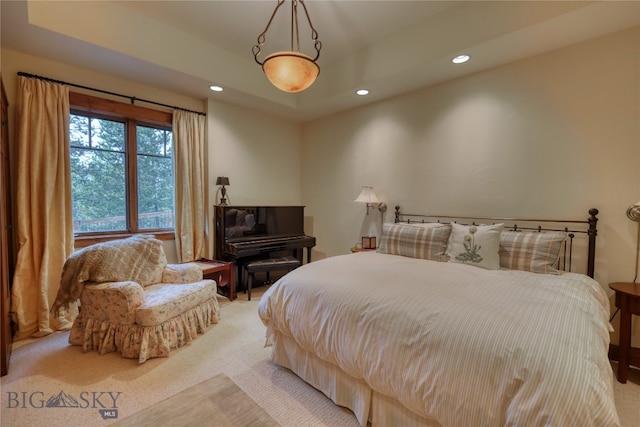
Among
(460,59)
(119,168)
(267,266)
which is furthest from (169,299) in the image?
(460,59)

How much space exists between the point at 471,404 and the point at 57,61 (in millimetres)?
4320

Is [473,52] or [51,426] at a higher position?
[473,52]

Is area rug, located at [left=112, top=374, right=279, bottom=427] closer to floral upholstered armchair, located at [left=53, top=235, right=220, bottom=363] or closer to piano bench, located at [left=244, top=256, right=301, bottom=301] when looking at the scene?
floral upholstered armchair, located at [left=53, top=235, right=220, bottom=363]

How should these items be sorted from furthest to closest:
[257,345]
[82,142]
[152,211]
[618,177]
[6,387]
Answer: [152,211]
[82,142]
[257,345]
[618,177]
[6,387]

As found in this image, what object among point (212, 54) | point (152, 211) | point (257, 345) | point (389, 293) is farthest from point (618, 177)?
point (152, 211)

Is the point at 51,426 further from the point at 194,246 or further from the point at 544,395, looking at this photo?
the point at 544,395

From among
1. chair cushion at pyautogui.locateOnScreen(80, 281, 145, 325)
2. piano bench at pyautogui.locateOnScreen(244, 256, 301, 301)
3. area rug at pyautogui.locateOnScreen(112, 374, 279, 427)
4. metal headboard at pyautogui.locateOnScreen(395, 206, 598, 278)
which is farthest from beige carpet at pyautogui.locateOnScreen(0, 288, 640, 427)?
piano bench at pyautogui.locateOnScreen(244, 256, 301, 301)

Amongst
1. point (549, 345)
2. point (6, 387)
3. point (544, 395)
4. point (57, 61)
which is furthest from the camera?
point (57, 61)

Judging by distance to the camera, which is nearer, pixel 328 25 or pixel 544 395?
pixel 544 395

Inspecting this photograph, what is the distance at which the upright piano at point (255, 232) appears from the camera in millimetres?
3705

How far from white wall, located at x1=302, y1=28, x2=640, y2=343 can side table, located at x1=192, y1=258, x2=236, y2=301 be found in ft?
6.00

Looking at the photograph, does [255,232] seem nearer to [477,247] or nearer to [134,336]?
[134,336]

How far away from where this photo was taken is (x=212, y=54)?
325cm

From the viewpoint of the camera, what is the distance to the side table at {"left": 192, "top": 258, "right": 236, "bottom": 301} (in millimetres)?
3391
